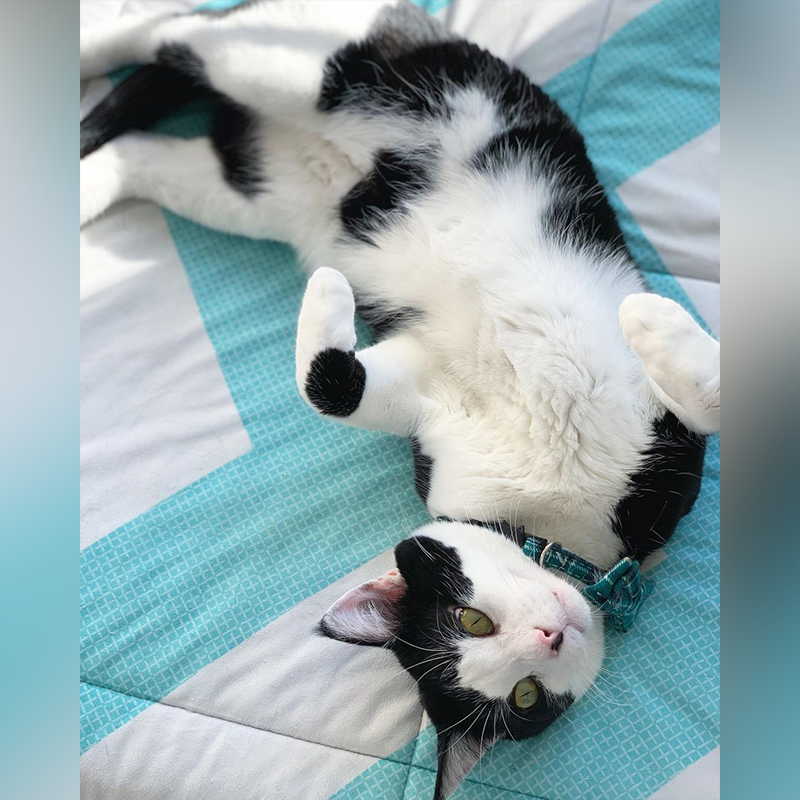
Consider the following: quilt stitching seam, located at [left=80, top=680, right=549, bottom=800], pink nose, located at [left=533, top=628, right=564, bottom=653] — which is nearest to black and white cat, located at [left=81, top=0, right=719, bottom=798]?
pink nose, located at [left=533, top=628, right=564, bottom=653]

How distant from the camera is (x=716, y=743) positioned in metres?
1.33

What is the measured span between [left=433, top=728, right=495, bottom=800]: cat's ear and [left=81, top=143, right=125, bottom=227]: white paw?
1379mm

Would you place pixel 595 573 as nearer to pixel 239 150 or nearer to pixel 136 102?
pixel 239 150

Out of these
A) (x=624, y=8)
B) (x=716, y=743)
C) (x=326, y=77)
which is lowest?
(x=716, y=743)

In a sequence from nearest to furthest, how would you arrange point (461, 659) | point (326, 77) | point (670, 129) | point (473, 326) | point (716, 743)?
point (461, 659), point (716, 743), point (473, 326), point (326, 77), point (670, 129)

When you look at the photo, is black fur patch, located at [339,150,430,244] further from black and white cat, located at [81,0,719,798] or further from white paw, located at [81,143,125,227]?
white paw, located at [81,143,125,227]

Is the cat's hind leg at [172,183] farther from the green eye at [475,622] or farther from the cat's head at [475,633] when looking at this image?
the green eye at [475,622]

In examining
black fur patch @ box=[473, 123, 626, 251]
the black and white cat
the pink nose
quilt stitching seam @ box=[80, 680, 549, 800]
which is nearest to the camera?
the pink nose

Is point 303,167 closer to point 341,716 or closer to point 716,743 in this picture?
point 341,716

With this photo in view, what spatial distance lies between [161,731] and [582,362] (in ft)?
A: 3.51

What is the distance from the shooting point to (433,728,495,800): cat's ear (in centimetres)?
122

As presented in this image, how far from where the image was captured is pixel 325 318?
1.30 metres

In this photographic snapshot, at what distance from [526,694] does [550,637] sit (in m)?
0.16

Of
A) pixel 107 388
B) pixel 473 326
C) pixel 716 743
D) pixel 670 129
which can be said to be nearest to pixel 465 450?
pixel 473 326
